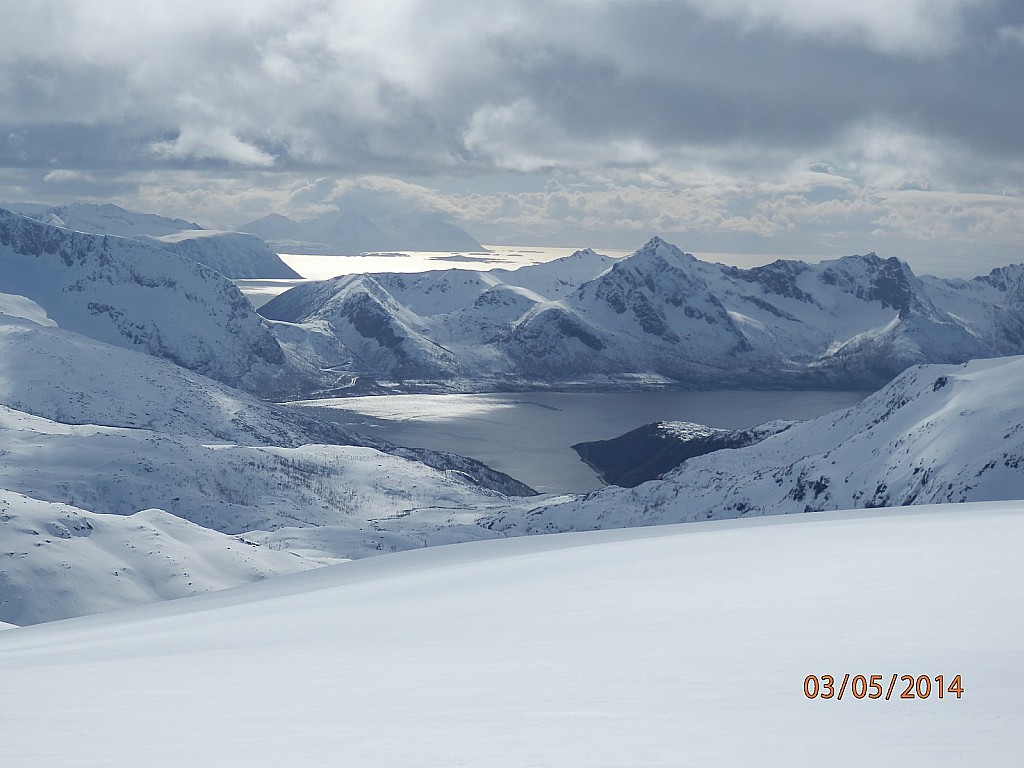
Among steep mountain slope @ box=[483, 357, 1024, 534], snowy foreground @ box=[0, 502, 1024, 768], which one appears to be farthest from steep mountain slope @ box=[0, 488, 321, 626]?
snowy foreground @ box=[0, 502, 1024, 768]

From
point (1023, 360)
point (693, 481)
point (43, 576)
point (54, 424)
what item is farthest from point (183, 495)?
point (1023, 360)

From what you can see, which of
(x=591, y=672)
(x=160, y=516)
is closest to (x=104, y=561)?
(x=160, y=516)
